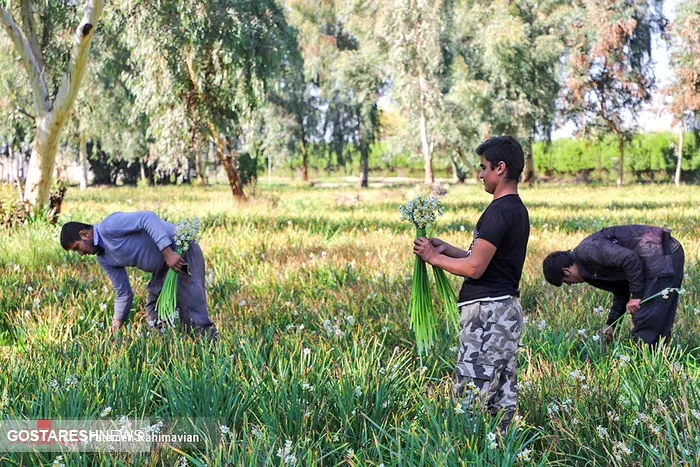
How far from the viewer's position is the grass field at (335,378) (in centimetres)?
279

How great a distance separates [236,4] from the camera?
522 inches

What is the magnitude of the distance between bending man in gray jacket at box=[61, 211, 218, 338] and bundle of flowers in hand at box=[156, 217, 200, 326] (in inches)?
5.2

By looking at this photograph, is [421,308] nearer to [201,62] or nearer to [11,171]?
[201,62]

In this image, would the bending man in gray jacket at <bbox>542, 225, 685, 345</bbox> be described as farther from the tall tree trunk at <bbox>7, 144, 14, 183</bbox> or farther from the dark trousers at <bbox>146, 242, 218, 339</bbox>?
the tall tree trunk at <bbox>7, 144, 14, 183</bbox>

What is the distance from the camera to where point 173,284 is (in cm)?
438

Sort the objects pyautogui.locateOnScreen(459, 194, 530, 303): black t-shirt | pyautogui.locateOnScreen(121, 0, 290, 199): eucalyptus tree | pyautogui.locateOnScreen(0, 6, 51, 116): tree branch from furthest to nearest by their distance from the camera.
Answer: pyautogui.locateOnScreen(121, 0, 290, 199): eucalyptus tree, pyautogui.locateOnScreen(0, 6, 51, 116): tree branch, pyautogui.locateOnScreen(459, 194, 530, 303): black t-shirt

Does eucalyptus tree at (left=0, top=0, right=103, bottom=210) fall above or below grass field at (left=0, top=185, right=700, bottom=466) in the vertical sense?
above

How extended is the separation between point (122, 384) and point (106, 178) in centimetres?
4441

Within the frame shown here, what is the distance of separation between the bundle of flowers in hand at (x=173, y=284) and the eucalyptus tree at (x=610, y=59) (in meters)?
32.3

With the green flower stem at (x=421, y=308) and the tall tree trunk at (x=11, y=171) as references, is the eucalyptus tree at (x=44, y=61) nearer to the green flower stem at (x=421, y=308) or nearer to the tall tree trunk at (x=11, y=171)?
the tall tree trunk at (x=11, y=171)

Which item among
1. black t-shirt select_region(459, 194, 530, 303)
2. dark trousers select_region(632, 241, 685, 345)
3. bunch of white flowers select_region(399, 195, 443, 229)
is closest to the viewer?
black t-shirt select_region(459, 194, 530, 303)

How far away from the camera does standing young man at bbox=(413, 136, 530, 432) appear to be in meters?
3.14

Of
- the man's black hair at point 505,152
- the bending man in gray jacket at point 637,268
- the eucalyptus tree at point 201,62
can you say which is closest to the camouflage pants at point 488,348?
the man's black hair at point 505,152

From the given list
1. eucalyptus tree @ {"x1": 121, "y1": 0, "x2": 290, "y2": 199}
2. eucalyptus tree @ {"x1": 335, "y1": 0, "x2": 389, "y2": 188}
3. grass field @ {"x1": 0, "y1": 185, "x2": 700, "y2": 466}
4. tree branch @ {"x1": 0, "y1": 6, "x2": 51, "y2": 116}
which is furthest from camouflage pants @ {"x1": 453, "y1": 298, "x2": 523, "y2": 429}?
eucalyptus tree @ {"x1": 335, "y1": 0, "x2": 389, "y2": 188}
